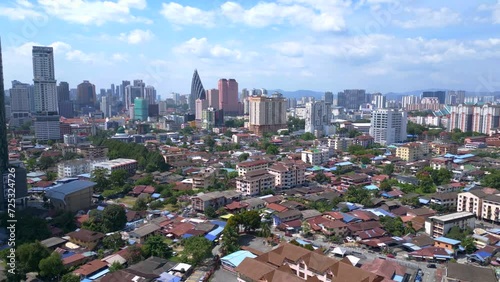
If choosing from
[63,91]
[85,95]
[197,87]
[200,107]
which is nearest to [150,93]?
[85,95]

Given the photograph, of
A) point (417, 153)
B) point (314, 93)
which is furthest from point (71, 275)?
point (314, 93)

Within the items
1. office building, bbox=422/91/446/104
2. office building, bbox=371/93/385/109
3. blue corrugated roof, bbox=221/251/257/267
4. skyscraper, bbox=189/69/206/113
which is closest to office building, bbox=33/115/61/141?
skyscraper, bbox=189/69/206/113

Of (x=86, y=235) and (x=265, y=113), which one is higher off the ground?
(x=265, y=113)

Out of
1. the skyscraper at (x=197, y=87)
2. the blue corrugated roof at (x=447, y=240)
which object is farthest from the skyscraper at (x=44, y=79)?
the blue corrugated roof at (x=447, y=240)

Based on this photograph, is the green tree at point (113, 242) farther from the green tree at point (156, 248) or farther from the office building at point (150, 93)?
the office building at point (150, 93)

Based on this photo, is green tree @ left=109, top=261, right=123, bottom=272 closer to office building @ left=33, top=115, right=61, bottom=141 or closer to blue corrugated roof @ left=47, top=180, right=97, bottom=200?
blue corrugated roof @ left=47, top=180, right=97, bottom=200

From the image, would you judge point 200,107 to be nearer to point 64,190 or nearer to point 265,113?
point 265,113

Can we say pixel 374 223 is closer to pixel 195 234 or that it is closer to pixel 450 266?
pixel 450 266

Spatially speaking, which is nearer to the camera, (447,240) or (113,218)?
(447,240)
